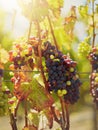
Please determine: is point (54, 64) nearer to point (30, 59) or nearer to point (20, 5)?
point (30, 59)

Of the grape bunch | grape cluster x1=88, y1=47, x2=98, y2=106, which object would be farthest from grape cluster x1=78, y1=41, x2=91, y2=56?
the grape bunch

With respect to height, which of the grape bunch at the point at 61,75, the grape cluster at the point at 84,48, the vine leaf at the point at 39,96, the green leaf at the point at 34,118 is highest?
the grape cluster at the point at 84,48

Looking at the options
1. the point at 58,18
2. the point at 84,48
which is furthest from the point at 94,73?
the point at 58,18

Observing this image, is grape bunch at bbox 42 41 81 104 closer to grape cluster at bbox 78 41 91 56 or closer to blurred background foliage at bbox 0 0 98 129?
blurred background foliage at bbox 0 0 98 129

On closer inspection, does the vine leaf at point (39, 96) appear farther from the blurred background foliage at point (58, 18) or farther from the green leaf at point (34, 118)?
the blurred background foliage at point (58, 18)

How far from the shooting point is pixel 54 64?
3.92ft

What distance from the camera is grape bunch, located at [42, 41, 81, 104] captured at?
3.90 ft

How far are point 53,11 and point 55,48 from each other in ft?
0.51

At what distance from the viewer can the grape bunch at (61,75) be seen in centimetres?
119

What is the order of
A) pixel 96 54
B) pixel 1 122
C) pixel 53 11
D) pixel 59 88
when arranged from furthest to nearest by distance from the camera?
pixel 1 122 → pixel 96 54 → pixel 53 11 → pixel 59 88

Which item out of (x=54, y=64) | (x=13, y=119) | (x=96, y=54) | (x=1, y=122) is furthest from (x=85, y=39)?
(x=1, y=122)

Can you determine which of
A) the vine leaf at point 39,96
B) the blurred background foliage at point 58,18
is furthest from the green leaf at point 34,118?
the blurred background foliage at point 58,18

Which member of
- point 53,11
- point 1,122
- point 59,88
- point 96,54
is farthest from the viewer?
point 1,122

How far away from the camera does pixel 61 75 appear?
120 centimetres
